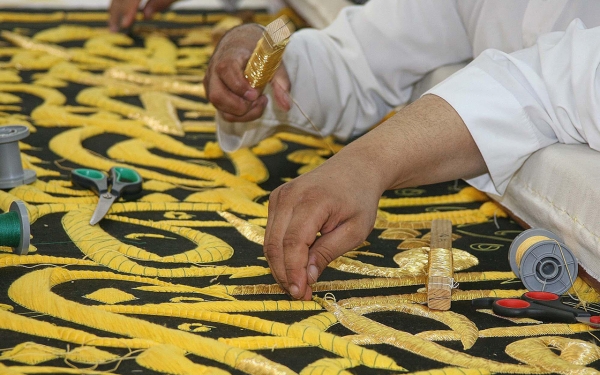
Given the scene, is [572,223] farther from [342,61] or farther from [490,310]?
[342,61]

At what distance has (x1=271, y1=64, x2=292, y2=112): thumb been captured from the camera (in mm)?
1042

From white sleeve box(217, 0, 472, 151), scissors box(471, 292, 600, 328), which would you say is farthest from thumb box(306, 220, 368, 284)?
white sleeve box(217, 0, 472, 151)

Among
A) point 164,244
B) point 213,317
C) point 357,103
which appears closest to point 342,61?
point 357,103

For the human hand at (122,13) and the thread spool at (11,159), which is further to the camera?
the human hand at (122,13)

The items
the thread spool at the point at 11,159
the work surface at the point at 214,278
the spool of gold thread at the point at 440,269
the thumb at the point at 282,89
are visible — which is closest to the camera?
the work surface at the point at 214,278

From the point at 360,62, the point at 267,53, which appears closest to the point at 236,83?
the point at 267,53

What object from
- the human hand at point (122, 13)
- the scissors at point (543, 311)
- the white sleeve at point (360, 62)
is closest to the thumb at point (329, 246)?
the scissors at point (543, 311)

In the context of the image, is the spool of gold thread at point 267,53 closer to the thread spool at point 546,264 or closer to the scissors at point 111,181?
the scissors at point 111,181

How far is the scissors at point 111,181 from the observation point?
3.01 feet

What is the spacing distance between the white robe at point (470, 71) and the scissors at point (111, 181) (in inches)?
7.4

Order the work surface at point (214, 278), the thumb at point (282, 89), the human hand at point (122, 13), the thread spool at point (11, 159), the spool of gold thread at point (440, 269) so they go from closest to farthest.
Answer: the work surface at point (214, 278)
the spool of gold thread at point (440, 269)
the thread spool at point (11, 159)
the thumb at point (282, 89)
the human hand at point (122, 13)

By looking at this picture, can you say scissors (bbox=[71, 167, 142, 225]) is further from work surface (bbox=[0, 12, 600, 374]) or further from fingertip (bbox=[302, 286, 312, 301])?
fingertip (bbox=[302, 286, 312, 301])

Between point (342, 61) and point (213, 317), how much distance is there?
59 cm

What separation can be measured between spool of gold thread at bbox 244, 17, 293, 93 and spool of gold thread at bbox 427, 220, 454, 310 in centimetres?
26
